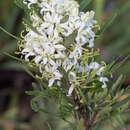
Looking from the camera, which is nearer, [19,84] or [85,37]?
[85,37]

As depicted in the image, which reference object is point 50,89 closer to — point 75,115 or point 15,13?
point 75,115

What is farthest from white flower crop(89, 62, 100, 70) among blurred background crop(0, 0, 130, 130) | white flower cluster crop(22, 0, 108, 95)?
blurred background crop(0, 0, 130, 130)

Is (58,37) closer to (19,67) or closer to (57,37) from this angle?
(57,37)

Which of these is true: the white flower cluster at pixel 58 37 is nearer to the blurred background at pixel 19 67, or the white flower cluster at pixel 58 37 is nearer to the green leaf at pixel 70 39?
the green leaf at pixel 70 39

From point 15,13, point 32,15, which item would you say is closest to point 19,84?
point 15,13

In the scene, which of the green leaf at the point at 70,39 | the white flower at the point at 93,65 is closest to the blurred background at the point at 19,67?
the white flower at the point at 93,65

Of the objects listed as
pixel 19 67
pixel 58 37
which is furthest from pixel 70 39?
pixel 19 67

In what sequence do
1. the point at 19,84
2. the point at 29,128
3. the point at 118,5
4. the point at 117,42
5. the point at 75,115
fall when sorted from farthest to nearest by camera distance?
the point at 118,5, the point at 117,42, the point at 19,84, the point at 29,128, the point at 75,115

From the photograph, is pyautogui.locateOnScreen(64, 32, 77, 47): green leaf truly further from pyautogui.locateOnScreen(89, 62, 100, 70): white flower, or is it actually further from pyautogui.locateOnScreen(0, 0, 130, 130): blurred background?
pyautogui.locateOnScreen(0, 0, 130, 130): blurred background
